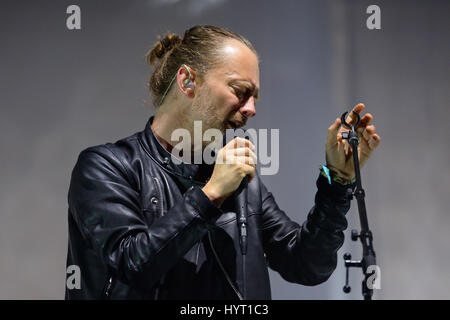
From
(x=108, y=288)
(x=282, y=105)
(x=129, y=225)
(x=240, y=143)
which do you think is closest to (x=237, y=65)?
(x=240, y=143)

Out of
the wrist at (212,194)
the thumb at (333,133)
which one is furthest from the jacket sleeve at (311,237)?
the wrist at (212,194)

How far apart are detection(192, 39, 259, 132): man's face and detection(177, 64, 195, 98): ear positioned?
35 mm

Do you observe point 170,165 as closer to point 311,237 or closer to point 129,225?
point 129,225

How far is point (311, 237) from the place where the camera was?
5.33 feet

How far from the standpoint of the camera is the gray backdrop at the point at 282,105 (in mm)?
2645

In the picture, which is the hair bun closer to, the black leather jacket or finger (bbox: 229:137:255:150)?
the black leather jacket

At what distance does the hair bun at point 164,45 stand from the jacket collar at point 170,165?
280 mm

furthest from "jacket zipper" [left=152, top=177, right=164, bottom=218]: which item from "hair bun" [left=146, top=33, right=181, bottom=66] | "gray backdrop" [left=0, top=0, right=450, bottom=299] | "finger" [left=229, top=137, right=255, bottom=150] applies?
"gray backdrop" [left=0, top=0, right=450, bottom=299]

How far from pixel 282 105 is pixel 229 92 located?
1227 mm

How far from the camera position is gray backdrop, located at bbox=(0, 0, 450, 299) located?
8.68 ft

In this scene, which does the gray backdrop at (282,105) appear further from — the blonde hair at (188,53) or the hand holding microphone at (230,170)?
the hand holding microphone at (230,170)

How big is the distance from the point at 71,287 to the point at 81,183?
Result: 269 millimetres

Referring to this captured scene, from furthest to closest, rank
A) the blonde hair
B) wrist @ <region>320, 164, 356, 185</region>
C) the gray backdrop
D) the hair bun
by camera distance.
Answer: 1. the gray backdrop
2. the hair bun
3. the blonde hair
4. wrist @ <region>320, 164, 356, 185</region>
